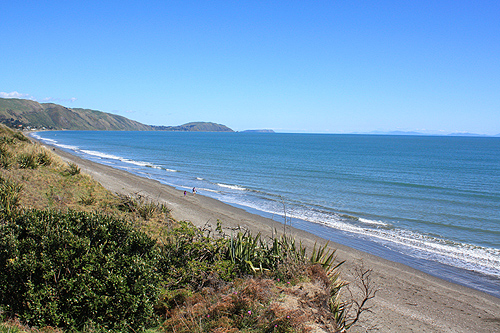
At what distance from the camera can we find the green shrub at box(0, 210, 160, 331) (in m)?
4.55

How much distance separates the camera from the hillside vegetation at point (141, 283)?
4.60m

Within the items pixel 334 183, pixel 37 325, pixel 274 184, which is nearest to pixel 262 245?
pixel 37 325

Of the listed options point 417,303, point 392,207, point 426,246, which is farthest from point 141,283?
point 392,207

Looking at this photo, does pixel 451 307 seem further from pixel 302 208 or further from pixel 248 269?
pixel 302 208

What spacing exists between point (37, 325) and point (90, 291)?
0.82 meters

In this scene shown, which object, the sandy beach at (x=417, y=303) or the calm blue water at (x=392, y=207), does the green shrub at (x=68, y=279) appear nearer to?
the sandy beach at (x=417, y=303)

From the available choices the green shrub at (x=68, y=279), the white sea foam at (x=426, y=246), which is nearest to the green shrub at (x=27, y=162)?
the green shrub at (x=68, y=279)

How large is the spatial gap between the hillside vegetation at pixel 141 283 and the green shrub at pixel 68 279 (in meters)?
0.01

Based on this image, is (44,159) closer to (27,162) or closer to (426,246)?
(27,162)

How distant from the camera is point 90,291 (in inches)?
182

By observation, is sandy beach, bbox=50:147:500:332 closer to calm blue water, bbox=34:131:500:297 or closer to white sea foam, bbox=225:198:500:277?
calm blue water, bbox=34:131:500:297

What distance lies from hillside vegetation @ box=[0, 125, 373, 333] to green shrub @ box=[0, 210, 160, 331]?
14 millimetres

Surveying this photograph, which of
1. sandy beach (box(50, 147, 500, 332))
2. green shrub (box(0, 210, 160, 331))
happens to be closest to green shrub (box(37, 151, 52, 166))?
sandy beach (box(50, 147, 500, 332))

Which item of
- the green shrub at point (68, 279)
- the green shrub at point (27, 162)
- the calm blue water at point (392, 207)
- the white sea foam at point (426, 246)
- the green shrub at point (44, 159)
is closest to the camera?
the green shrub at point (68, 279)
